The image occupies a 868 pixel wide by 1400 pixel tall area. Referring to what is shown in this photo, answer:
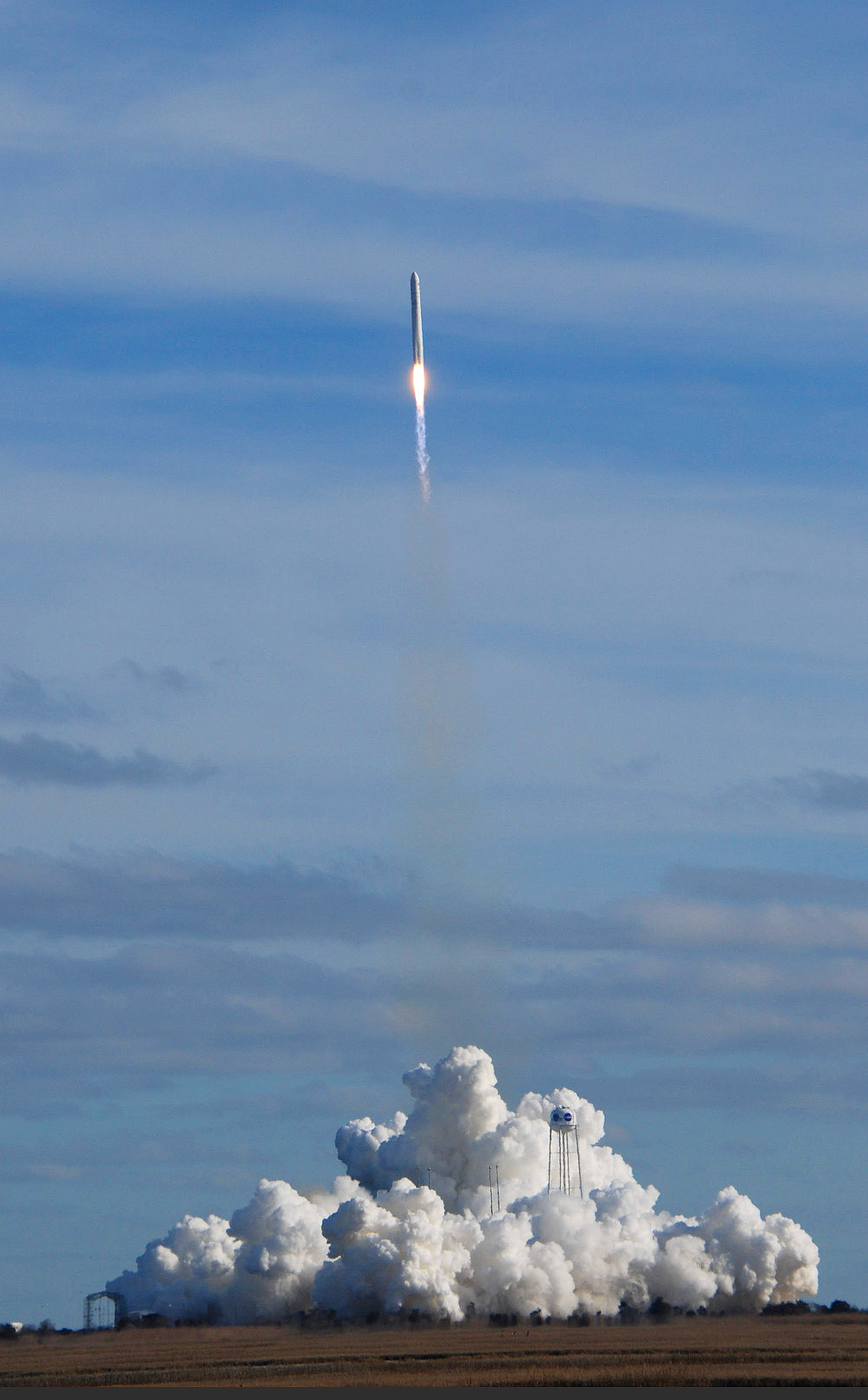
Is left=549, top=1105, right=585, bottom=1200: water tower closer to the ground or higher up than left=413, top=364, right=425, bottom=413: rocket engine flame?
closer to the ground

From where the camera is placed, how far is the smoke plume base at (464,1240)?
16575 cm

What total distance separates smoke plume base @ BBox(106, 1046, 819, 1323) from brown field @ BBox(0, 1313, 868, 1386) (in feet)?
9.55

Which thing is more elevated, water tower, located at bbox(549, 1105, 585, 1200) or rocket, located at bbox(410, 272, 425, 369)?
rocket, located at bbox(410, 272, 425, 369)

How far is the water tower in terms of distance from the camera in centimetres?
17800

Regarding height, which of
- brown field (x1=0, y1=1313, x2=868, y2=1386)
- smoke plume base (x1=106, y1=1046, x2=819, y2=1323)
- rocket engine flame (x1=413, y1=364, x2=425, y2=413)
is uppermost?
rocket engine flame (x1=413, y1=364, x2=425, y2=413)

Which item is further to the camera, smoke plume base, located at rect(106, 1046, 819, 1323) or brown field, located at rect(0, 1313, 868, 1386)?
smoke plume base, located at rect(106, 1046, 819, 1323)

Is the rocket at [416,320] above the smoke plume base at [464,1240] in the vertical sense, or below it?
above

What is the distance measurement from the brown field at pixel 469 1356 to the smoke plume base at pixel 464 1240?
291cm

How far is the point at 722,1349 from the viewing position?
14150cm

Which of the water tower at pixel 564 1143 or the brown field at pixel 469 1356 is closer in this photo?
the brown field at pixel 469 1356

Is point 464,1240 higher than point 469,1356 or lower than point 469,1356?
higher

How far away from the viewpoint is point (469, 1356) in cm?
14075

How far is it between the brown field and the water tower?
15145 millimetres

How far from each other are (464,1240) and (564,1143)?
14.5 metres
